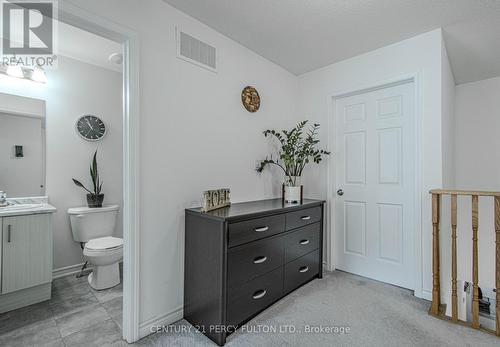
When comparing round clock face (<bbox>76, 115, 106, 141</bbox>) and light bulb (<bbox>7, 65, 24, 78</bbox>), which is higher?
light bulb (<bbox>7, 65, 24, 78</bbox>)

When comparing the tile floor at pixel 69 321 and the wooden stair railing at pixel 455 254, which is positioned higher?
the wooden stair railing at pixel 455 254

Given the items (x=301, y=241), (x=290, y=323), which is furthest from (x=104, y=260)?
(x=301, y=241)

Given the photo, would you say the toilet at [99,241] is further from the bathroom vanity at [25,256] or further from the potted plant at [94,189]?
the bathroom vanity at [25,256]

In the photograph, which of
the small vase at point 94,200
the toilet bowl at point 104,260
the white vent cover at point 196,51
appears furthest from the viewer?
the small vase at point 94,200

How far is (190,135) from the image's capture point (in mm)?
2016

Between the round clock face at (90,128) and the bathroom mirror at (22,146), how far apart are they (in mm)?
329

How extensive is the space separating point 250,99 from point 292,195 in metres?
1.10

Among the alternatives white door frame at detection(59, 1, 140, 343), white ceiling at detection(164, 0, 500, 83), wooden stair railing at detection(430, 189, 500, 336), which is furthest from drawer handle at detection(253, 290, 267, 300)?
white ceiling at detection(164, 0, 500, 83)

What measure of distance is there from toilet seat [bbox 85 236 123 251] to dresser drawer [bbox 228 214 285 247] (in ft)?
4.69

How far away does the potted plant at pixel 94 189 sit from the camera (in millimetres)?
2750

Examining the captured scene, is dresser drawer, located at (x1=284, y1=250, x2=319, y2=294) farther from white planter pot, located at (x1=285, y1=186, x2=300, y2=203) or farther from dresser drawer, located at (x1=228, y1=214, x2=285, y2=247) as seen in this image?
white planter pot, located at (x1=285, y1=186, x2=300, y2=203)

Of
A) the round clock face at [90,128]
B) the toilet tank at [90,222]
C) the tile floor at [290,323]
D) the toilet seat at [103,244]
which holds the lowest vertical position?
the tile floor at [290,323]

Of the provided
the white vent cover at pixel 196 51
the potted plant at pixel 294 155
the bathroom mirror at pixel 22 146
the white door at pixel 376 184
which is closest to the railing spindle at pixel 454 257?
the white door at pixel 376 184

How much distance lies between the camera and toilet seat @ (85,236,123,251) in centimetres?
232
